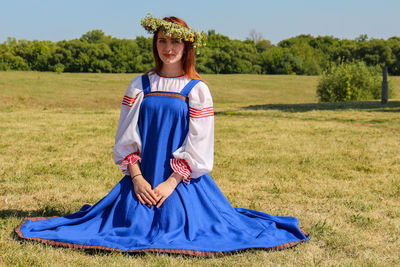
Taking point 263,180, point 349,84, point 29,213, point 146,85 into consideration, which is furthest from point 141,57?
point 146,85

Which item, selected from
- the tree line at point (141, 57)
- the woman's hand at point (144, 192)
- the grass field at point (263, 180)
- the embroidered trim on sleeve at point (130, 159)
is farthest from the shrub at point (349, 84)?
the woman's hand at point (144, 192)

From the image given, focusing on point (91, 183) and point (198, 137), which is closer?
point (198, 137)

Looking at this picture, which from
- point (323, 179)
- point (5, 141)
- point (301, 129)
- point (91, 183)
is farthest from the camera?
point (301, 129)

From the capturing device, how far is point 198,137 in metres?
3.79

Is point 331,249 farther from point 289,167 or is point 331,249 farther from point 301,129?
point 301,129

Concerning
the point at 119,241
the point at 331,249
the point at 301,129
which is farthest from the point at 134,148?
the point at 301,129

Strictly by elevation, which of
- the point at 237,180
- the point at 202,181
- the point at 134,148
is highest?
the point at 134,148

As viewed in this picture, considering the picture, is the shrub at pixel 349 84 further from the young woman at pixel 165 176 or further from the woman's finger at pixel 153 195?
the woman's finger at pixel 153 195

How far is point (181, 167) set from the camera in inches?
152

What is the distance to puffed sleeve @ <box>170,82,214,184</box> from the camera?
12.5 ft

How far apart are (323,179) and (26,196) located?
4677mm

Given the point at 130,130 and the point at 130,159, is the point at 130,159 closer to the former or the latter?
the point at 130,159

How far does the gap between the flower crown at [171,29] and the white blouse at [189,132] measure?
0.38 metres

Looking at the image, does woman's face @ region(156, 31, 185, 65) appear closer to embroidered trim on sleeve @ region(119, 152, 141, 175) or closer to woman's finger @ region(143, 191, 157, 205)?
embroidered trim on sleeve @ region(119, 152, 141, 175)
